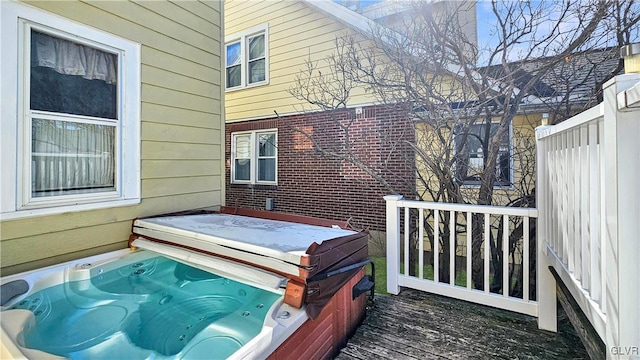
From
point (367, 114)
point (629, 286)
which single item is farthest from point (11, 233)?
point (367, 114)

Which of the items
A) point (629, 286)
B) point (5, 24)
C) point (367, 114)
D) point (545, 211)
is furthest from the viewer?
point (367, 114)

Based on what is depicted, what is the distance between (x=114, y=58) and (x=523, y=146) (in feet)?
15.9

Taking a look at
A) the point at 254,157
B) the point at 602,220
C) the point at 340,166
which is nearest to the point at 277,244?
the point at 602,220

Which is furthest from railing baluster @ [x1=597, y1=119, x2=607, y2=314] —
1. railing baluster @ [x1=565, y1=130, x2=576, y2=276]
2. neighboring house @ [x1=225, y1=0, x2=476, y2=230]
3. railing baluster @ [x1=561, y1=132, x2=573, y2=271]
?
neighboring house @ [x1=225, y1=0, x2=476, y2=230]

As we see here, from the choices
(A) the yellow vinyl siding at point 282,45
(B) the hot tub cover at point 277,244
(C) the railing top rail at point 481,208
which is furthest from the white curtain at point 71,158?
(A) the yellow vinyl siding at point 282,45

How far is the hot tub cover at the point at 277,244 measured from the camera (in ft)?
6.61

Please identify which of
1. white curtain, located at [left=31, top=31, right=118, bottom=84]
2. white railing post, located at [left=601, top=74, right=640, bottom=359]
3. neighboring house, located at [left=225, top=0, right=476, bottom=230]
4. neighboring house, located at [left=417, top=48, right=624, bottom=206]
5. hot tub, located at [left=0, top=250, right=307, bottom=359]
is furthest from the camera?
neighboring house, located at [left=225, top=0, right=476, bottom=230]

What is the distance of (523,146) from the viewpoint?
3990 mm

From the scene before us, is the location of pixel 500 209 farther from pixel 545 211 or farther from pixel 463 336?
pixel 463 336

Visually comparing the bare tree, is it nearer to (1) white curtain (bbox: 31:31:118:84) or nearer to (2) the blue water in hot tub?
(2) the blue water in hot tub

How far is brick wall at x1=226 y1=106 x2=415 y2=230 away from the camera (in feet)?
17.9

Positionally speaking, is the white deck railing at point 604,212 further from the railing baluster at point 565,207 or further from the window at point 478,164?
the window at point 478,164

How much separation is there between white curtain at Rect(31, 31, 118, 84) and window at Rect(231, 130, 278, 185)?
450 cm

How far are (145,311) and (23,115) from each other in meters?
1.74
